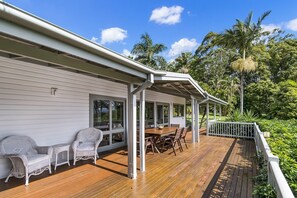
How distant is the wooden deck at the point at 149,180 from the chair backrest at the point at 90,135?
606 mm

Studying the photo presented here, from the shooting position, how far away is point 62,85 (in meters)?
5.11

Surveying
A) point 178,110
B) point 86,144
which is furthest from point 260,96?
point 86,144

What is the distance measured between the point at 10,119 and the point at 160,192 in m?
3.33

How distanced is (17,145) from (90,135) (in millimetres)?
1941

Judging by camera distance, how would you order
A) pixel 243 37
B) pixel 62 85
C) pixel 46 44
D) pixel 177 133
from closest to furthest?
pixel 46 44, pixel 62 85, pixel 177 133, pixel 243 37

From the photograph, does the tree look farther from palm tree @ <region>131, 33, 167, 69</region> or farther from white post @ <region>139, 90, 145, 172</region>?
white post @ <region>139, 90, 145, 172</region>

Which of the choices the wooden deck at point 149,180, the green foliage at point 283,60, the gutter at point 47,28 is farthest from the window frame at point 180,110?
the green foliage at point 283,60

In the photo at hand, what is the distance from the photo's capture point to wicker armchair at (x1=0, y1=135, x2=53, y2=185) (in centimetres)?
371

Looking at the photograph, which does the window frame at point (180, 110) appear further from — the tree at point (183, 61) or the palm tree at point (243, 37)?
the tree at point (183, 61)

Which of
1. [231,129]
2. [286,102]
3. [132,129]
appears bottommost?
[231,129]

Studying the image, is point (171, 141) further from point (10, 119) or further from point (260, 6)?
point (260, 6)

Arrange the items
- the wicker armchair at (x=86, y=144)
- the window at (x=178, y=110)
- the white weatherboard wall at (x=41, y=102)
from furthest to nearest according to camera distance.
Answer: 1. the window at (x=178, y=110)
2. the wicker armchair at (x=86, y=144)
3. the white weatherboard wall at (x=41, y=102)

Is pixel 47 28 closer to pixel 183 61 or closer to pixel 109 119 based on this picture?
pixel 109 119

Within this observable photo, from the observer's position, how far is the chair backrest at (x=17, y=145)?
150 inches
